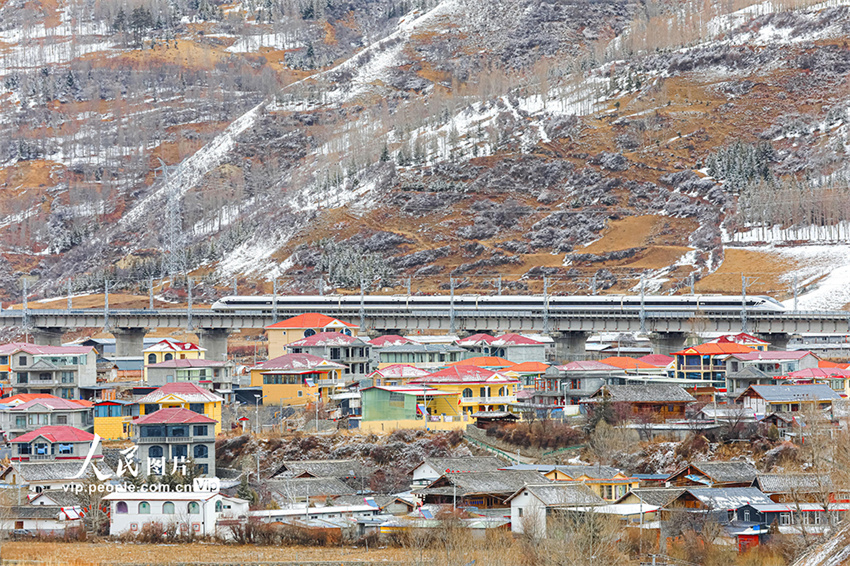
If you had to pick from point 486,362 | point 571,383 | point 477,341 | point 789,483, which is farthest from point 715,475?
point 477,341

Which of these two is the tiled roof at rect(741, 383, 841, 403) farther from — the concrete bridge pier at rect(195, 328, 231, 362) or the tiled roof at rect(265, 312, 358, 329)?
the concrete bridge pier at rect(195, 328, 231, 362)

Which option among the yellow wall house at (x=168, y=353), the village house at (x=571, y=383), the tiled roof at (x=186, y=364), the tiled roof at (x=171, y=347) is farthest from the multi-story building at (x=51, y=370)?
the village house at (x=571, y=383)

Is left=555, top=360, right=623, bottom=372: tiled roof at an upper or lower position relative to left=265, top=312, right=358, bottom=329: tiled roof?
upper

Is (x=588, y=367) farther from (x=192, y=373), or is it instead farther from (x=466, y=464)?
(x=192, y=373)

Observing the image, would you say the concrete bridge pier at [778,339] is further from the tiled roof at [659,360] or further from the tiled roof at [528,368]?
the tiled roof at [528,368]

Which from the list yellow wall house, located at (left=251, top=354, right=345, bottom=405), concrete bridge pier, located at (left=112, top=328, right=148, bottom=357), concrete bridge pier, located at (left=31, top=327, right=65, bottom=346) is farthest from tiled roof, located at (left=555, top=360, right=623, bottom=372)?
concrete bridge pier, located at (left=31, top=327, right=65, bottom=346)

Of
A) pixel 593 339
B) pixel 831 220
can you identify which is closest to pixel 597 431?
pixel 593 339
